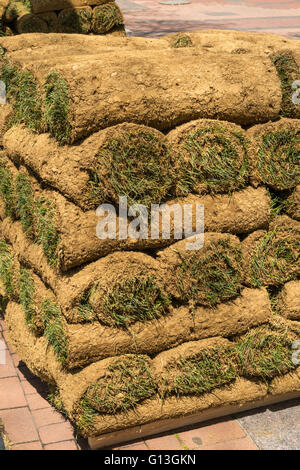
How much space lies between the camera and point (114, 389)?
377 cm

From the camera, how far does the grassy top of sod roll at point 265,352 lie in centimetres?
409

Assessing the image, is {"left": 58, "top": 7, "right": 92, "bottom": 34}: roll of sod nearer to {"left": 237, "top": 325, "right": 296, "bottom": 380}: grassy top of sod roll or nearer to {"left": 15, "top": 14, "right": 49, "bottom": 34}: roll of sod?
{"left": 15, "top": 14, "right": 49, "bottom": 34}: roll of sod

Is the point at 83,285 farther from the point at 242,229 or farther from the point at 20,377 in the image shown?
the point at 20,377

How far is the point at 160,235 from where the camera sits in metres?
3.75

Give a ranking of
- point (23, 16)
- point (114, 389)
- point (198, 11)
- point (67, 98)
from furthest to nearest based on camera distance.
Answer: point (198, 11)
point (23, 16)
point (114, 389)
point (67, 98)

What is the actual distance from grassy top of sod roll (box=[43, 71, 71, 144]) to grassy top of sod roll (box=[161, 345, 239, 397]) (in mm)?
1569

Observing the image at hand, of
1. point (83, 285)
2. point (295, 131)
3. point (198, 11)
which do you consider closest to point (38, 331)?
point (83, 285)

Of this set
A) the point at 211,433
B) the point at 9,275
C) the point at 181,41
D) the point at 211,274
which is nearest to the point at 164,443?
the point at 211,433

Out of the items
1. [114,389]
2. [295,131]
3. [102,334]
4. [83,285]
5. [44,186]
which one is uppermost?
[295,131]

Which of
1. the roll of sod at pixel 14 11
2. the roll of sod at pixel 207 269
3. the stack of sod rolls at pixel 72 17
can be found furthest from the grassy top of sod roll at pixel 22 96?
the roll of sod at pixel 14 11

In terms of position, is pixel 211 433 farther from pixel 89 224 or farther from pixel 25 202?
pixel 25 202

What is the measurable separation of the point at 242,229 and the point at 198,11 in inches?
905

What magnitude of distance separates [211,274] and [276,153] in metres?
0.88

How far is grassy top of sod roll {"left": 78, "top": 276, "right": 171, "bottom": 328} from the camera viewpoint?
366 cm
